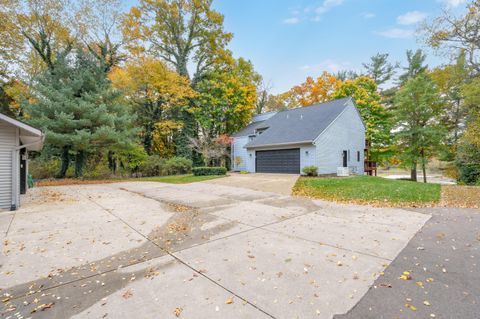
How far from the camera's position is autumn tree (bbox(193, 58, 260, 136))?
83.5 ft

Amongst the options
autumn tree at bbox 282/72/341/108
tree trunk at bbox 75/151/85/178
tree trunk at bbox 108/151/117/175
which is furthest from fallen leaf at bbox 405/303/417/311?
autumn tree at bbox 282/72/341/108

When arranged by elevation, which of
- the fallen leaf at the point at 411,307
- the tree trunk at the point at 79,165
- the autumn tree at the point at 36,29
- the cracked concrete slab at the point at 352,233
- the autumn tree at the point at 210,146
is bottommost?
the fallen leaf at the point at 411,307

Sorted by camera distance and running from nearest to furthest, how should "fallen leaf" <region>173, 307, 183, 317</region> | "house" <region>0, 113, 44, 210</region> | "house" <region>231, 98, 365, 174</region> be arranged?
1. "fallen leaf" <region>173, 307, 183, 317</region>
2. "house" <region>0, 113, 44, 210</region>
3. "house" <region>231, 98, 365, 174</region>

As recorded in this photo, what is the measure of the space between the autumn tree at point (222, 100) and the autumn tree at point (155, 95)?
7.25 feet

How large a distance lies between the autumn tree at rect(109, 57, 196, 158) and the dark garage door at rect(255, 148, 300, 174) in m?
9.67

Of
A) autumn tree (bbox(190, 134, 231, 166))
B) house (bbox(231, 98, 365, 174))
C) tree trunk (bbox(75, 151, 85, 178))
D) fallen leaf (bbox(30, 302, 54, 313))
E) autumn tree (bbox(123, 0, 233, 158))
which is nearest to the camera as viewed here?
fallen leaf (bbox(30, 302, 54, 313))

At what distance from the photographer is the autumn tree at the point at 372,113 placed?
22.8 meters

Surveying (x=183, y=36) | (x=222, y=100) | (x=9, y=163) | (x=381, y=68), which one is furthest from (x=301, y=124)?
(x=381, y=68)

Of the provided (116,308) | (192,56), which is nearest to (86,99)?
(192,56)

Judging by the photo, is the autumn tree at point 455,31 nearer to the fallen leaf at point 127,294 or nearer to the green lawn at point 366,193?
the green lawn at point 366,193

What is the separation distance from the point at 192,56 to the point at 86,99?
42.5 ft

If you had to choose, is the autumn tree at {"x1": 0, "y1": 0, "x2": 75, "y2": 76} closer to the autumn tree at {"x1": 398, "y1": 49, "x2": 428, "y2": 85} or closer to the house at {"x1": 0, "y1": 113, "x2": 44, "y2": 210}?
the house at {"x1": 0, "y1": 113, "x2": 44, "y2": 210}

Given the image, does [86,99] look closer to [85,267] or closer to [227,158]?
[227,158]

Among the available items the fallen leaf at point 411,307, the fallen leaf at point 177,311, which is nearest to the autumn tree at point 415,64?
the fallen leaf at point 411,307
